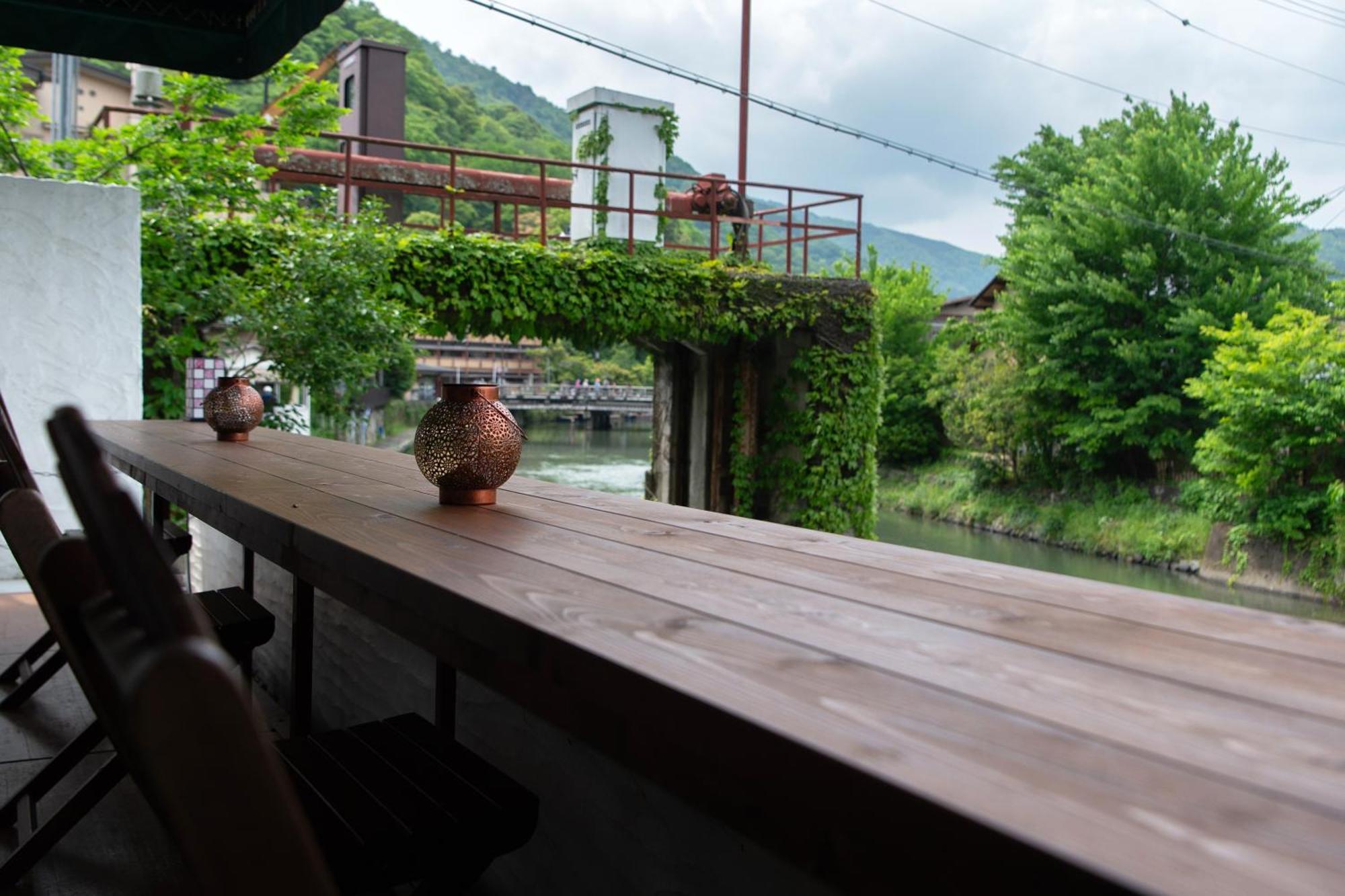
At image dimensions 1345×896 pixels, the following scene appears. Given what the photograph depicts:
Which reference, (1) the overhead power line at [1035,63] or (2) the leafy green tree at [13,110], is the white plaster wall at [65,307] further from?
(1) the overhead power line at [1035,63]

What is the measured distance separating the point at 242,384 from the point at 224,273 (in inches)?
160

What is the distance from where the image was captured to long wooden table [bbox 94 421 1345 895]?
48 centimetres

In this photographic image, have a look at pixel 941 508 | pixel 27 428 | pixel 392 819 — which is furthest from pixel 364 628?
pixel 941 508

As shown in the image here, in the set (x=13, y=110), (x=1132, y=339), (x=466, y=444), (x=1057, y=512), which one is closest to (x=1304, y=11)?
(x=1132, y=339)

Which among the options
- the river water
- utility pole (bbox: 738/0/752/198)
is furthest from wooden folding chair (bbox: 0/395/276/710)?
utility pole (bbox: 738/0/752/198)

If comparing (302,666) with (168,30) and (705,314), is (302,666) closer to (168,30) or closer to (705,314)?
(168,30)

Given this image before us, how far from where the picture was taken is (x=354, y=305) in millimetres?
6367

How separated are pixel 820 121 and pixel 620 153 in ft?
21.1

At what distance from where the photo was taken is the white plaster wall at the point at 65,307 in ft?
13.8

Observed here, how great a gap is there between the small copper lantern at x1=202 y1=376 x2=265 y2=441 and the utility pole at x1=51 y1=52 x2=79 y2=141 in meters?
8.60

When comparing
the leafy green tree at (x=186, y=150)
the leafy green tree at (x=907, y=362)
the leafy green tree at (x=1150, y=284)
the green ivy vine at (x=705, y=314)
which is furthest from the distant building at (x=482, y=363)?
the leafy green tree at (x=186, y=150)

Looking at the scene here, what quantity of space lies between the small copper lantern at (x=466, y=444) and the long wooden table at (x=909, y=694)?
264 mm

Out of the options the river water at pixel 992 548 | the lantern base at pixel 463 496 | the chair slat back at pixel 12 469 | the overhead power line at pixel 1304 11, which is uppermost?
the overhead power line at pixel 1304 11

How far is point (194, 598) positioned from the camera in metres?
1.93
